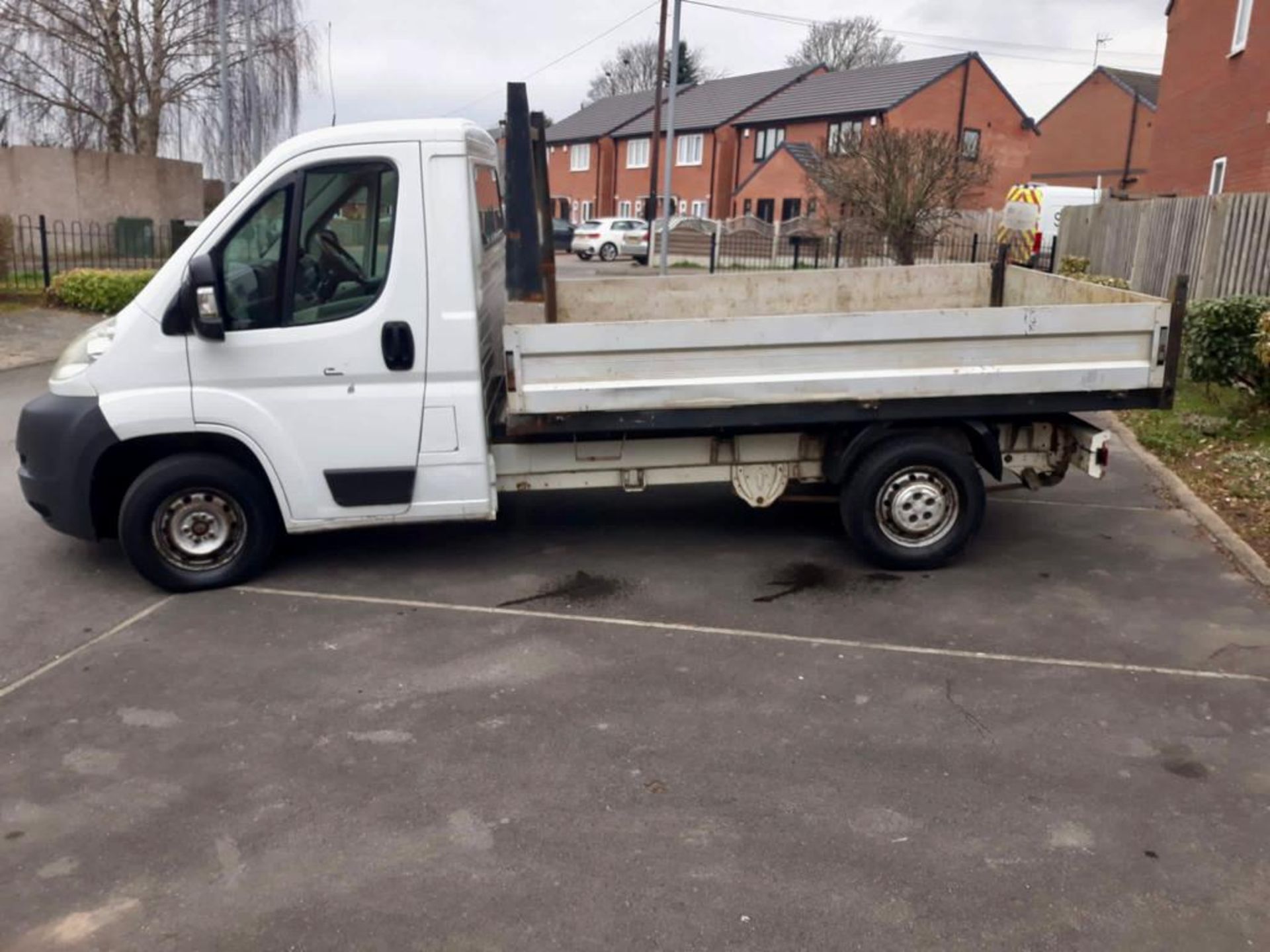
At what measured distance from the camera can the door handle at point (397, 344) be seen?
572cm

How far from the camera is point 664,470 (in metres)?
6.39

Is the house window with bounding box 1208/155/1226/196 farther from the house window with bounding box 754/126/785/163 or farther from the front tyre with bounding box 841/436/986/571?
the house window with bounding box 754/126/785/163

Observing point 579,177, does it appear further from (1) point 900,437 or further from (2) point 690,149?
(1) point 900,437

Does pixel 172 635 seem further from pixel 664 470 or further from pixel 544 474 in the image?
pixel 664 470

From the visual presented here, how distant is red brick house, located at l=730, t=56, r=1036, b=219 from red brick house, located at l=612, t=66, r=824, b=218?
2.51 meters

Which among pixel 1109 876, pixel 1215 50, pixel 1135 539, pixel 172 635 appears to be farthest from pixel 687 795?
pixel 1215 50

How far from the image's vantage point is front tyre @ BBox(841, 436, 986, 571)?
6.33 metres

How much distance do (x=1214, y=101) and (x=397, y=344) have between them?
21.5 meters

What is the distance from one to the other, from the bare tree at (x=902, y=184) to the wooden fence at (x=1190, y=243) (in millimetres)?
7242

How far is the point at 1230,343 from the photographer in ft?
31.1

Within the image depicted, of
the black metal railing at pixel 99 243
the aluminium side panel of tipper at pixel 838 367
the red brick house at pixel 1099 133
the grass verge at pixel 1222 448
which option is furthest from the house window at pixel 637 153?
the aluminium side panel of tipper at pixel 838 367

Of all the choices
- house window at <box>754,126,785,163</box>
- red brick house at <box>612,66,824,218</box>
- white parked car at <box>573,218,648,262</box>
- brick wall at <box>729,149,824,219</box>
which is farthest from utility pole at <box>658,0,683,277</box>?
red brick house at <box>612,66,824,218</box>

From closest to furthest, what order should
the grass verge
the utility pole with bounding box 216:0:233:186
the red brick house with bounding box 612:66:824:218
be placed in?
the grass verge → the utility pole with bounding box 216:0:233:186 → the red brick house with bounding box 612:66:824:218

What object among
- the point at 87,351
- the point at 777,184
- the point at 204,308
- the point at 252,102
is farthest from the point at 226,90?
the point at 777,184
